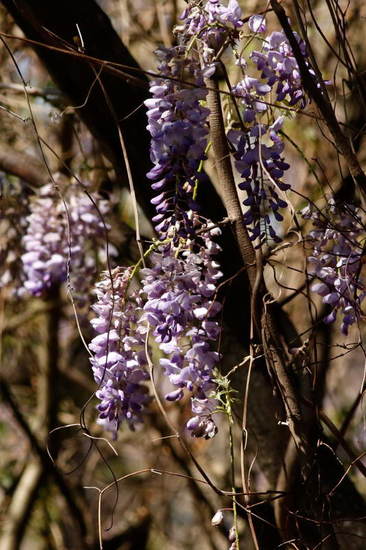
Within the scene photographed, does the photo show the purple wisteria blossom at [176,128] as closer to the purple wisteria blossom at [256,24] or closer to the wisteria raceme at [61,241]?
the purple wisteria blossom at [256,24]

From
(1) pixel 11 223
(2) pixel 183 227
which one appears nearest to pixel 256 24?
(2) pixel 183 227

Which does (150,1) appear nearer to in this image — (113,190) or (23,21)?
(113,190)

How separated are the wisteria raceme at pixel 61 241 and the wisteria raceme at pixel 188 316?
3.02 feet

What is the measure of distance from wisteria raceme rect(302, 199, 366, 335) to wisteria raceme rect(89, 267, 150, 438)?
301 millimetres

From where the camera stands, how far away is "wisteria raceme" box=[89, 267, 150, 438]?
3.59 ft

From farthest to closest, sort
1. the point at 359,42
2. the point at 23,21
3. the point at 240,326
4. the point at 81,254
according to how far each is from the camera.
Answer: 1. the point at 359,42
2. the point at 81,254
3. the point at 240,326
4. the point at 23,21

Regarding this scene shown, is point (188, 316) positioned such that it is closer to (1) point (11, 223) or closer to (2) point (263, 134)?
(2) point (263, 134)

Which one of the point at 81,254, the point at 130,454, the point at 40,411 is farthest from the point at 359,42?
the point at 130,454

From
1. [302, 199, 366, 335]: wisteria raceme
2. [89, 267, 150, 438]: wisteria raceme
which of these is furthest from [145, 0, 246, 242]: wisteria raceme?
[302, 199, 366, 335]: wisteria raceme

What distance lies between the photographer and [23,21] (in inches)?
54.5

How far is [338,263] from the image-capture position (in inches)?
45.8

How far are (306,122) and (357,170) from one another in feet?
4.45

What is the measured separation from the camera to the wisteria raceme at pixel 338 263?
1154mm

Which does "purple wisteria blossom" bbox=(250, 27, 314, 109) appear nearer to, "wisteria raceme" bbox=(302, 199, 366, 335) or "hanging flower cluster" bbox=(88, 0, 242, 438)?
"hanging flower cluster" bbox=(88, 0, 242, 438)
